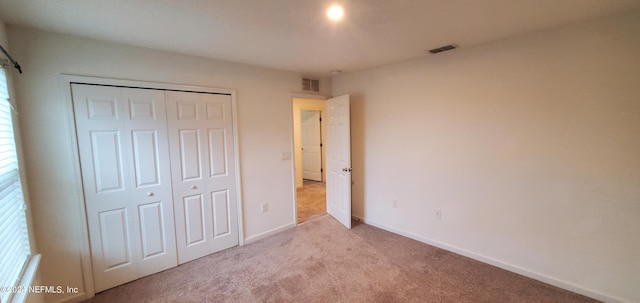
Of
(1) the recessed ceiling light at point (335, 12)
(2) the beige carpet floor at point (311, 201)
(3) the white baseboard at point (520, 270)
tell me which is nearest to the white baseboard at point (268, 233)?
(2) the beige carpet floor at point (311, 201)

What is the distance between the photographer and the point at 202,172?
2777mm

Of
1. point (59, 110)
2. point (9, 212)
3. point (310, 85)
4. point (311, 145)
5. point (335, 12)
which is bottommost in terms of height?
point (9, 212)

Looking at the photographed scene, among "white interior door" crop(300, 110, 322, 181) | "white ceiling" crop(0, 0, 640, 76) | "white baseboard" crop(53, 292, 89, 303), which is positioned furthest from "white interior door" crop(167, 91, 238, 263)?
"white interior door" crop(300, 110, 322, 181)

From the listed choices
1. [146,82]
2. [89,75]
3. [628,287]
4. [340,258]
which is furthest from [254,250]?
[628,287]

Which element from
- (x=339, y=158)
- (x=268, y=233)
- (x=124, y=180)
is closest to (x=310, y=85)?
(x=339, y=158)

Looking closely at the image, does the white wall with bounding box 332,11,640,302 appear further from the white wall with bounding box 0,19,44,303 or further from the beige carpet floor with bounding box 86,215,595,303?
the white wall with bounding box 0,19,44,303

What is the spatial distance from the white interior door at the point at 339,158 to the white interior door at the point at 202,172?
150 centimetres

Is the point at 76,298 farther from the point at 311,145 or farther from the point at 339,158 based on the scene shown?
the point at 311,145

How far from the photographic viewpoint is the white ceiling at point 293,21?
1.62 meters

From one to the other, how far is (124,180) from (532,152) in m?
3.87

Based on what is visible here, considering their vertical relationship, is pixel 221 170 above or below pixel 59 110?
below

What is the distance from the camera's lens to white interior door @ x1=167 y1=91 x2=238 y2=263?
8.53 ft

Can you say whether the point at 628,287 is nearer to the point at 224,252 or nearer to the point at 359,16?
the point at 359,16

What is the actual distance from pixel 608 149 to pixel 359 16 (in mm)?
2274
